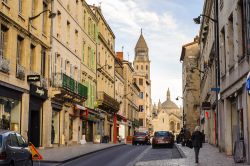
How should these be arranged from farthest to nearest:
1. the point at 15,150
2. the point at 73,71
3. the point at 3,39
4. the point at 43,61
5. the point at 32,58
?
the point at 73,71
the point at 43,61
the point at 32,58
the point at 3,39
the point at 15,150

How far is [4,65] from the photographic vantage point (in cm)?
2402

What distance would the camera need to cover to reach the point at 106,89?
2324 inches

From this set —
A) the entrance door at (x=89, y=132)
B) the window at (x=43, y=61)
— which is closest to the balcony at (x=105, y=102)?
the entrance door at (x=89, y=132)

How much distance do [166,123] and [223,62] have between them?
138440 mm

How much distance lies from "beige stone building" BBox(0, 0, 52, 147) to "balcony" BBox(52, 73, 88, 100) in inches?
49.1

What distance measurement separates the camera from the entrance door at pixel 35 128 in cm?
2995

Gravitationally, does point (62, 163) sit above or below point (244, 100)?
below

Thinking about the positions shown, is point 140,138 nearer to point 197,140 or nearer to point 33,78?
point 33,78

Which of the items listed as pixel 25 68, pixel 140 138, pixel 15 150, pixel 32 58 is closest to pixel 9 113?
pixel 25 68

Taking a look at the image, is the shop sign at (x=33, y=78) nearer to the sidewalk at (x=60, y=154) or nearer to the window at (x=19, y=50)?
the window at (x=19, y=50)

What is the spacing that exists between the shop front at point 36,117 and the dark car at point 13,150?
14.5m

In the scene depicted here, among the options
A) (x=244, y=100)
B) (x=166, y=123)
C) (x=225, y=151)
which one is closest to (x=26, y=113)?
(x=225, y=151)

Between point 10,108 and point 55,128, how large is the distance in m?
9.27

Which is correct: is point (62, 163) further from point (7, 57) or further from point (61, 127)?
point (61, 127)
